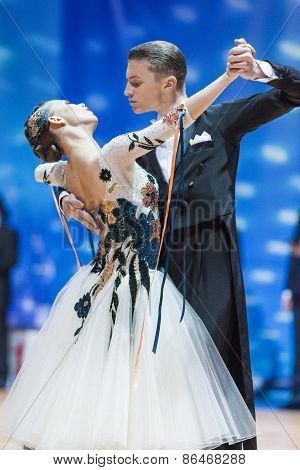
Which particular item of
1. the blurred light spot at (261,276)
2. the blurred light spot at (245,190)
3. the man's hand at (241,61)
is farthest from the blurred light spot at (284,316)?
the man's hand at (241,61)

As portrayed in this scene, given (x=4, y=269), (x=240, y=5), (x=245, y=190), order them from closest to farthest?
1. (x=240, y=5)
2. (x=245, y=190)
3. (x=4, y=269)

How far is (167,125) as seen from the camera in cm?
194

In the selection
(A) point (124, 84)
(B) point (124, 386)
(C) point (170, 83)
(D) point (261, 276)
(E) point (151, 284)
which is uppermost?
(A) point (124, 84)

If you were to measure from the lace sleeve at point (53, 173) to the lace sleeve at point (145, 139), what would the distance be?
294mm

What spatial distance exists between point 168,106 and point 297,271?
3.96 ft

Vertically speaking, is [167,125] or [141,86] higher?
[141,86]

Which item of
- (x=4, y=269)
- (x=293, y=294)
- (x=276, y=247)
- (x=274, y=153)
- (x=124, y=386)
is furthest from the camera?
(x=4, y=269)

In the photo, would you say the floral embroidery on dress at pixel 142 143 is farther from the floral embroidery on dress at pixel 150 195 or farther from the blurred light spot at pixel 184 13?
the blurred light spot at pixel 184 13

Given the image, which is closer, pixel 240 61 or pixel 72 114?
pixel 240 61

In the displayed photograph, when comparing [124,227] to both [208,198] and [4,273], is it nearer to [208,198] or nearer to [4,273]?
[208,198]

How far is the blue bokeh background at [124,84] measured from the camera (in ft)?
8.02

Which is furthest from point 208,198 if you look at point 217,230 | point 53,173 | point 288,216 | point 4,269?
point 4,269

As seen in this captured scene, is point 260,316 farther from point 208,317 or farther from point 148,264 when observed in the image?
point 148,264

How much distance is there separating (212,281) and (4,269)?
1.44 metres
